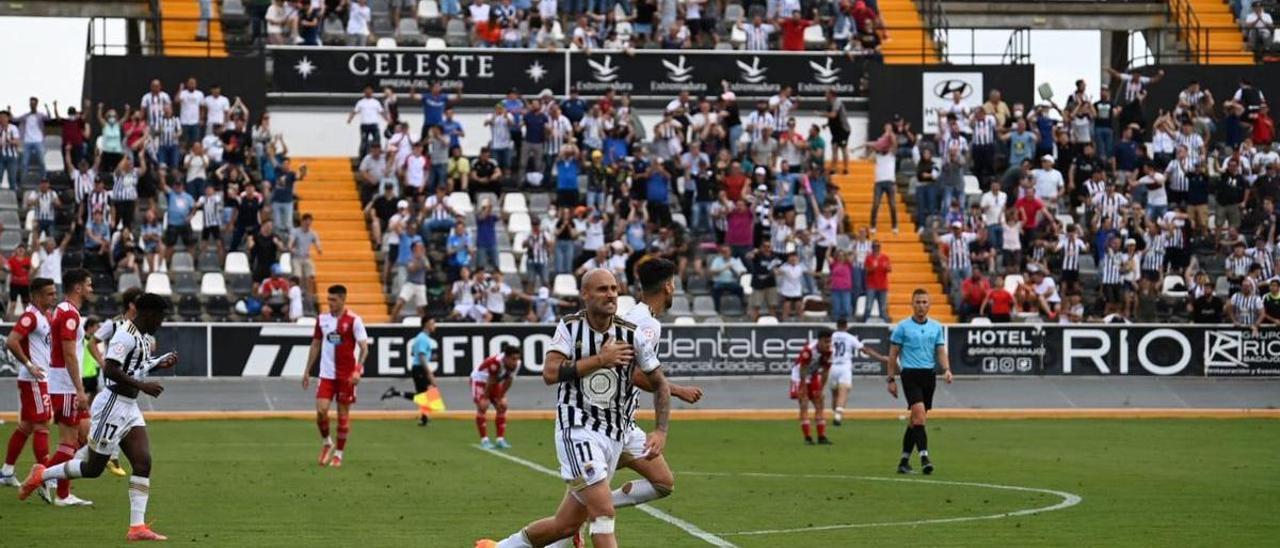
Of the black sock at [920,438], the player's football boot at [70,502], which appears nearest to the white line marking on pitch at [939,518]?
the black sock at [920,438]

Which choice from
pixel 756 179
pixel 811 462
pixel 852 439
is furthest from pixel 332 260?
pixel 811 462

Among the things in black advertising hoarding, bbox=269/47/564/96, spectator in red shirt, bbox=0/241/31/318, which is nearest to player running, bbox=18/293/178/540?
spectator in red shirt, bbox=0/241/31/318

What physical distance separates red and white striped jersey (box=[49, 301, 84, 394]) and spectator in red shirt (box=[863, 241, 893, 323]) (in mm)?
21744

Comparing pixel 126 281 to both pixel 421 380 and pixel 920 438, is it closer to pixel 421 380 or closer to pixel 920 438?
pixel 421 380

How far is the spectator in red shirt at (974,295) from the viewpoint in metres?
38.9

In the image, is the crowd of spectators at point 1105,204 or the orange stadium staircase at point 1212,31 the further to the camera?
the orange stadium staircase at point 1212,31

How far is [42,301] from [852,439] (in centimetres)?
1374

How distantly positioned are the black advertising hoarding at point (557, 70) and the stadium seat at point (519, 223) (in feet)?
16.1

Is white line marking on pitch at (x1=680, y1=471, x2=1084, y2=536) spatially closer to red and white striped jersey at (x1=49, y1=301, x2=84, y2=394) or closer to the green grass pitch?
the green grass pitch

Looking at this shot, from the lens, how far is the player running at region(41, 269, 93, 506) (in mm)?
17953

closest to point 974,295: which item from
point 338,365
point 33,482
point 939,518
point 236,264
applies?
point 236,264

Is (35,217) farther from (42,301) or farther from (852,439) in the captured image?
(42,301)

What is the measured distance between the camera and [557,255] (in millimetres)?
39406

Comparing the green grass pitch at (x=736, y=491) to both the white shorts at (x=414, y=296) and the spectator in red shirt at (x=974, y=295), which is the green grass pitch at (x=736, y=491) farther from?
the spectator in red shirt at (x=974, y=295)
